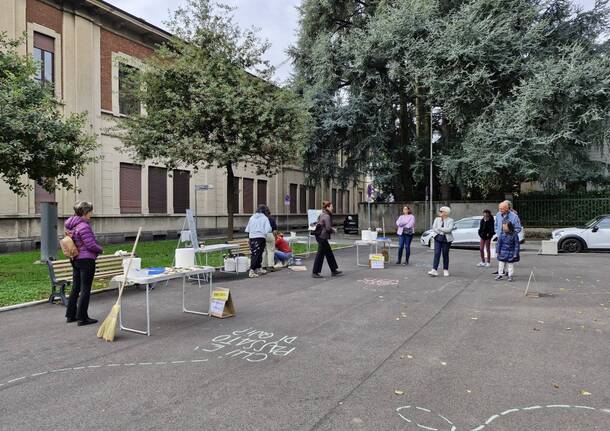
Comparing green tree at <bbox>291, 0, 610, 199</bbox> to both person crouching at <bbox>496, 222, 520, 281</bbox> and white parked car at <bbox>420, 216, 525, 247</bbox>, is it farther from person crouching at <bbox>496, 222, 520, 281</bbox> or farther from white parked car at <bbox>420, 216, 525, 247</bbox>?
person crouching at <bbox>496, 222, 520, 281</bbox>

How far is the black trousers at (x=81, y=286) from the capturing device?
6.62 m

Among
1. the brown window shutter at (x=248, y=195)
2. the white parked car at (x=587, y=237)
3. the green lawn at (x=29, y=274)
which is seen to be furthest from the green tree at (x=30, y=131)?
the brown window shutter at (x=248, y=195)

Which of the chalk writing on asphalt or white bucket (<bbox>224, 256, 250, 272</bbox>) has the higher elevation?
white bucket (<bbox>224, 256, 250, 272</bbox>)

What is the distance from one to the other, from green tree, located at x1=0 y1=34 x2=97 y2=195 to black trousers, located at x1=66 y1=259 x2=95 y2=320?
4631mm

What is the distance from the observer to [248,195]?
34.0m

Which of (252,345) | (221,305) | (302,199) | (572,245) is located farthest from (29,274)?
(302,199)

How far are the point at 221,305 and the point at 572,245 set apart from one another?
16.2 meters

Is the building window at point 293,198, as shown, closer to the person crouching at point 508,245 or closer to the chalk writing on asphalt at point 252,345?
the person crouching at point 508,245

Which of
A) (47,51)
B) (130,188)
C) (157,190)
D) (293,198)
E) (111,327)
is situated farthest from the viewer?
(293,198)

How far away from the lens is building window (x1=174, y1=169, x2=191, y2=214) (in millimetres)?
27016

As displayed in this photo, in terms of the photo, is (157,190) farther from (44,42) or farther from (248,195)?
(248,195)

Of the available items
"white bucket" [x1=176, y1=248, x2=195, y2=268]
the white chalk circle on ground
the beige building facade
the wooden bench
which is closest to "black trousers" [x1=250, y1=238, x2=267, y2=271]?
the wooden bench

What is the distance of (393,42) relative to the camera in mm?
23812

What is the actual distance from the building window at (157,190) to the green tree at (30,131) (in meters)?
13.1
